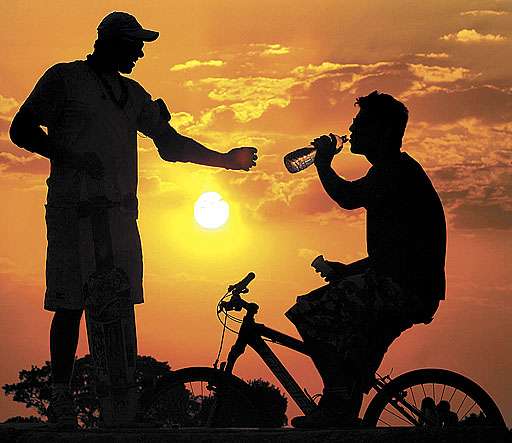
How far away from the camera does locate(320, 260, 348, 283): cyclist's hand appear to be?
876 centimetres

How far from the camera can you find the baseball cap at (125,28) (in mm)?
9094

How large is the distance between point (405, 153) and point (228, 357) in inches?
102

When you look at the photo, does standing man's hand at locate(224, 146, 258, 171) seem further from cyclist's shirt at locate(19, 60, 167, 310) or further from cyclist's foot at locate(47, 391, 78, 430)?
cyclist's foot at locate(47, 391, 78, 430)

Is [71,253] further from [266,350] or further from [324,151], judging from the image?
[324,151]

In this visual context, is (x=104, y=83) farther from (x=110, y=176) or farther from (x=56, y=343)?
(x=56, y=343)

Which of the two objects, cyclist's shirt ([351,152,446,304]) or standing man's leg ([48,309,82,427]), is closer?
cyclist's shirt ([351,152,446,304])

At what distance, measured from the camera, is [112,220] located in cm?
908

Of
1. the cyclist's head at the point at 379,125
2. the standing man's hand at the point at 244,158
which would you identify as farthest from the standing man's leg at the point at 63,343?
the cyclist's head at the point at 379,125

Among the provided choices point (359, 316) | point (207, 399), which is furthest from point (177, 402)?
Answer: point (359, 316)

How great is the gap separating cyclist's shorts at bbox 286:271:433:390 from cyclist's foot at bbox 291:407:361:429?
397 mm

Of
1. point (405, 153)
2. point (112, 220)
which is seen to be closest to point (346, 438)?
point (405, 153)

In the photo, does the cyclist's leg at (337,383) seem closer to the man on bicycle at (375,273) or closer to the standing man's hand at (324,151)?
the man on bicycle at (375,273)

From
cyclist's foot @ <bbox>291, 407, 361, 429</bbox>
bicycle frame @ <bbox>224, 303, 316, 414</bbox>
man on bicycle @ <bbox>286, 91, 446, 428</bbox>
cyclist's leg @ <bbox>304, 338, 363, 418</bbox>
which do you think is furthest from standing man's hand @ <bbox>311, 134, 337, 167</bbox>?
cyclist's foot @ <bbox>291, 407, 361, 429</bbox>

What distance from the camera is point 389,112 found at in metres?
8.30
